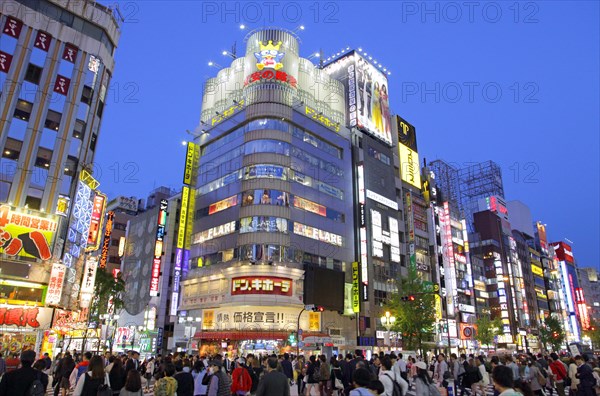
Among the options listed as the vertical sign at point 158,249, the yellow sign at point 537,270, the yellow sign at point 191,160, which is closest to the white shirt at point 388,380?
the yellow sign at point 191,160

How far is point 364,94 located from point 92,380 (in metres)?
57.4

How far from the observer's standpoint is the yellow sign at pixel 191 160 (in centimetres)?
5184

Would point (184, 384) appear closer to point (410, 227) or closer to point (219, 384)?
point (219, 384)

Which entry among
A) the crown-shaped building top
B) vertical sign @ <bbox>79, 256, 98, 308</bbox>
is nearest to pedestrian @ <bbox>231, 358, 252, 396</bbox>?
vertical sign @ <bbox>79, 256, 98, 308</bbox>

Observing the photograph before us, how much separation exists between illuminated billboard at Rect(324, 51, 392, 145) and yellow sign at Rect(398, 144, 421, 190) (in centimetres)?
408

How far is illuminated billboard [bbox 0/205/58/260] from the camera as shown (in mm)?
30453

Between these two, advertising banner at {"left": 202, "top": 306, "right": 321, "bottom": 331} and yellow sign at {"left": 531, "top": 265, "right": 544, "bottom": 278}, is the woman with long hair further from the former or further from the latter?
yellow sign at {"left": 531, "top": 265, "right": 544, "bottom": 278}

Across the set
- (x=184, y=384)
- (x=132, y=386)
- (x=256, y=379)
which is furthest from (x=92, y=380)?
(x=256, y=379)

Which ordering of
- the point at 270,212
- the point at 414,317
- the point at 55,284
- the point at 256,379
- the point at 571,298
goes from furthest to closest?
the point at 571,298 < the point at 414,317 < the point at 270,212 < the point at 55,284 < the point at 256,379

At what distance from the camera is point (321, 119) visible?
5219 centimetres

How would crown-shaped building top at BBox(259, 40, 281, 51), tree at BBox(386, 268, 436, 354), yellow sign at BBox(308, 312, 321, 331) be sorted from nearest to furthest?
1. tree at BBox(386, 268, 436, 354)
2. yellow sign at BBox(308, 312, 321, 331)
3. crown-shaped building top at BBox(259, 40, 281, 51)

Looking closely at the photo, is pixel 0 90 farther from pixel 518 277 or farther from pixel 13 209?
pixel 518 277

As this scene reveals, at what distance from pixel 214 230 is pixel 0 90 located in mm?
22295

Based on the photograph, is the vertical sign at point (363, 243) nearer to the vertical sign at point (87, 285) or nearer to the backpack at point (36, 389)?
the vertical sign at point (87, 285)
